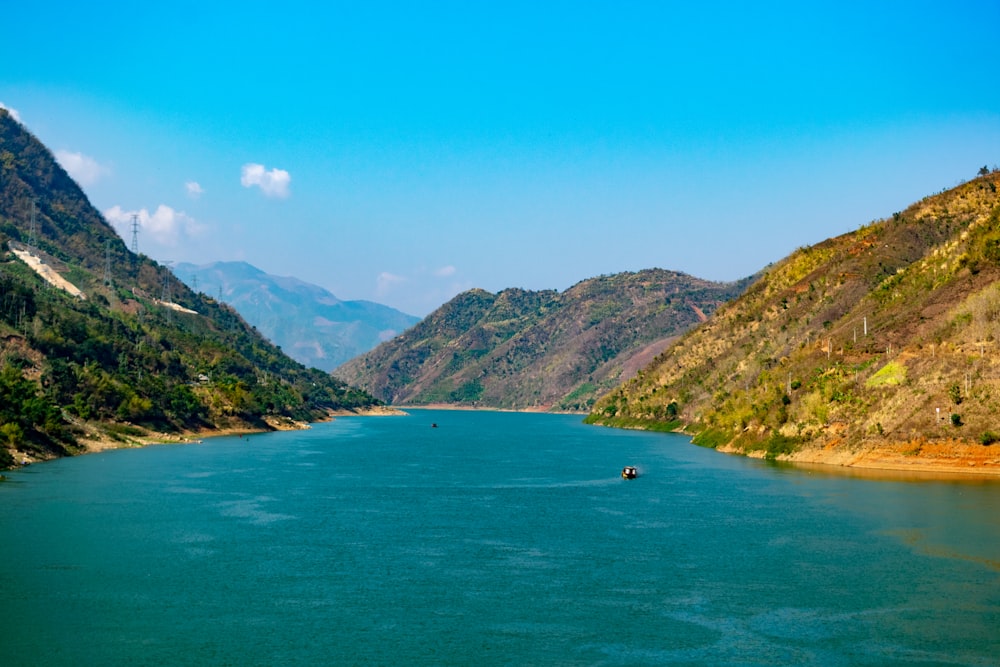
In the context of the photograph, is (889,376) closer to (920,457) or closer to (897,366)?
Answer: (897,366)

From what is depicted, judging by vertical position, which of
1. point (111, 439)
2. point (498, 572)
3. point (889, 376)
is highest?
point (889, 376)

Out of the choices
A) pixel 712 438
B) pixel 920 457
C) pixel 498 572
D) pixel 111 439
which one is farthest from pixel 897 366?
pixel 111 439

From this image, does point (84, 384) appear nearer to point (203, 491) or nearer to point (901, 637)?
point (203, 491)

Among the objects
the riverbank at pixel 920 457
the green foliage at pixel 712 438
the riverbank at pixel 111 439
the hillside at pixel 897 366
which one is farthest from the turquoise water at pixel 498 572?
the green foliage at pixel 712 438

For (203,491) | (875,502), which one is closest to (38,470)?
(203,491)

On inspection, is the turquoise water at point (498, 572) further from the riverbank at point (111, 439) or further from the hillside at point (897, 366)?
the riverbank at point (111, 439)

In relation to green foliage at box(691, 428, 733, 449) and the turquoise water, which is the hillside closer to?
green foliage at box(691, 428, 733, 449)
